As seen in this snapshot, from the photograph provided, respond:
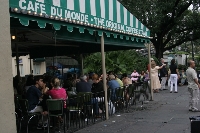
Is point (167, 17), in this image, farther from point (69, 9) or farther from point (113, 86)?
point (69, 9)

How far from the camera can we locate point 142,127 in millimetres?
8430

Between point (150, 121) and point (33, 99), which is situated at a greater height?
point (33, 99)

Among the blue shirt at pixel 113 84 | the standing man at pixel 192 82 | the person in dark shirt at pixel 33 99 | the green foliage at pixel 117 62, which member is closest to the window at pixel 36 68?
the green foliage at pixel 117 62

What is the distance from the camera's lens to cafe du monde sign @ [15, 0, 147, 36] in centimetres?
620

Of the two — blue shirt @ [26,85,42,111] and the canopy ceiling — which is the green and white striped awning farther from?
blue shirt @ [26,85,42,111]

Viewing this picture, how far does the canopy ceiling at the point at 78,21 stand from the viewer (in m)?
6.21

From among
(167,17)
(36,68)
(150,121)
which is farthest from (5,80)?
(36,68)

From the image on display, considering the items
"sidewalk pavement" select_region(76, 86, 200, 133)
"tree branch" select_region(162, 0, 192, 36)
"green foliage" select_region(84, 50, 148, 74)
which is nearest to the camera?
"sidewalk pavement" select_region(76, 86, 200, 133)

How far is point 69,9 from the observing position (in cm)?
771

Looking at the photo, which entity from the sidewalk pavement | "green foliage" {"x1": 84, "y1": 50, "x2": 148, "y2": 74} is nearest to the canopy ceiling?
the sidewalk pavement

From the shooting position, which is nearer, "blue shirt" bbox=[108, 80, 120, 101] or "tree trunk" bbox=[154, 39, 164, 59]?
"blue shirt" bbox=[108, 80, 120, 101]

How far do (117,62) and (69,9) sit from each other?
15615 mm

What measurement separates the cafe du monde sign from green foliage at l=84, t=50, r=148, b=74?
12192 mm

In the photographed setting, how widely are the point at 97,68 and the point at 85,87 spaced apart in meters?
13.9
